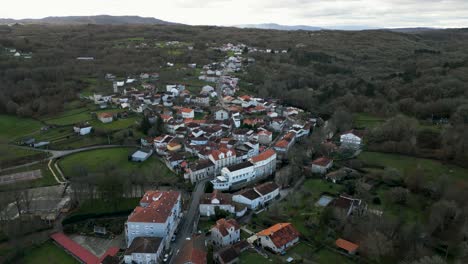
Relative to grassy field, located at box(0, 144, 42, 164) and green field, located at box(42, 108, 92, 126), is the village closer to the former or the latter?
grassy field, located at box(0, 144, 42, 164)

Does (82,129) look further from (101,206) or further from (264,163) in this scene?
(264,163)

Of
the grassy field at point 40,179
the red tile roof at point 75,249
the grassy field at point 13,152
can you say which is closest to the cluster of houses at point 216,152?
the red tile roof at point 75,249

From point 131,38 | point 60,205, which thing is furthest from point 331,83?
point 131,38

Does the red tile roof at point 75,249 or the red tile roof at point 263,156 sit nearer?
the red tile roof at point 75,249

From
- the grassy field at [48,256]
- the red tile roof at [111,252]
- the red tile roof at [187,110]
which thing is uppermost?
the red tile roof at [187,110]

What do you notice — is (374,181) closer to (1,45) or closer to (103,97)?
(103,97)

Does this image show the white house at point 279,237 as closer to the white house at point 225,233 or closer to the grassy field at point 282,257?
the grassy field at point 282,257
